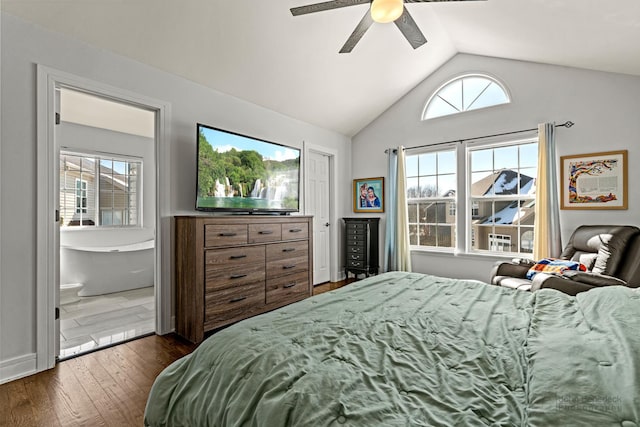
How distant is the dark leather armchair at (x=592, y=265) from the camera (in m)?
2.28

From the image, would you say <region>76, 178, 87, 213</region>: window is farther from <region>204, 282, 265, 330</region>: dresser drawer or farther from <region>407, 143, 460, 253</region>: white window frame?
<region>407, 143, 460, 253</region>: white window frame

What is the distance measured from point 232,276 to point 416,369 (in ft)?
7.20

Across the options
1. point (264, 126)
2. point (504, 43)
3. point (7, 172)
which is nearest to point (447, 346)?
point (7, 172)

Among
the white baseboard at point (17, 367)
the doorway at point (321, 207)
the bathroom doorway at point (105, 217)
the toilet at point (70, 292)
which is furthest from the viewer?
the doorway at point (321, 207)

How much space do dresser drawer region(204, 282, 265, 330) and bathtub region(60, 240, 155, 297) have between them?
2.31m

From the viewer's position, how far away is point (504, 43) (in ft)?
11.1

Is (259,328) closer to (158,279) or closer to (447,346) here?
(447,346)

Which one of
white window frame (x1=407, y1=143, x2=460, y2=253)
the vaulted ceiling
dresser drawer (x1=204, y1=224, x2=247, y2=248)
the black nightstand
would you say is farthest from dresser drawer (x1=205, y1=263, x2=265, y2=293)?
white window frame (x1=407, y1=143, x2=460, y2=253)

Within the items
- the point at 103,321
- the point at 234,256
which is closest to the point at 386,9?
the point at 234,256

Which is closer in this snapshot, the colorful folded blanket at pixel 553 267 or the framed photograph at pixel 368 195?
the colorful folded blanket at pixel 553 267

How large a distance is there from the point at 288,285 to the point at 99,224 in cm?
342

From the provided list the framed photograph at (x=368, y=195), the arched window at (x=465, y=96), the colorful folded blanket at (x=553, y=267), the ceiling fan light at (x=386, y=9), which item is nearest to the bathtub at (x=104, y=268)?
the framed photograph at (x=368, y=195)

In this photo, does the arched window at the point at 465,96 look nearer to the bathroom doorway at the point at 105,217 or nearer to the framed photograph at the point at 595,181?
the framed photograph at the point at 595,181

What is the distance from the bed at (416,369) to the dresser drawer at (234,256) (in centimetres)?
145
